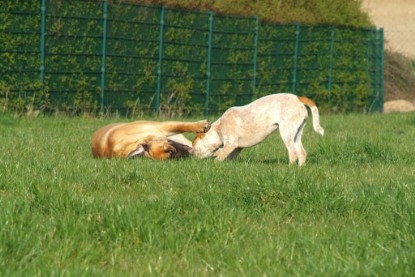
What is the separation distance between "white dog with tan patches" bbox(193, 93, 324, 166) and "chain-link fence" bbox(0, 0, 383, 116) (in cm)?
759

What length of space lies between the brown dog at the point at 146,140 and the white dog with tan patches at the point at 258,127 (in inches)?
6.1

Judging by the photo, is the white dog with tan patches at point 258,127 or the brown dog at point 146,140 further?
the brown dog at point 146,140

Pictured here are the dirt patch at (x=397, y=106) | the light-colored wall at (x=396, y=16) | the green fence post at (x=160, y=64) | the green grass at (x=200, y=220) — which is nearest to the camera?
the green grass at (x=200, y=220)

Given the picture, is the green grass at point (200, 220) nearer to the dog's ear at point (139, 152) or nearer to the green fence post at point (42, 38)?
the dog's ear at point (139, 152)

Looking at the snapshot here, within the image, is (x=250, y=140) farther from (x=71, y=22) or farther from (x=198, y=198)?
(x=71, y=22)

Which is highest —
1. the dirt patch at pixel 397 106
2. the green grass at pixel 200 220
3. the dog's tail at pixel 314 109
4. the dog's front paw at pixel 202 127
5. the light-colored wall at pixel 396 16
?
the light-colored wall at pixel 396 16

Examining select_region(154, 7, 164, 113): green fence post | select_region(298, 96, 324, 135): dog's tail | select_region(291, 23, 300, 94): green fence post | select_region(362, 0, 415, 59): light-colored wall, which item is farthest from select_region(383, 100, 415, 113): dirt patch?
select_region(298, 96, 324, 135): dog's tail

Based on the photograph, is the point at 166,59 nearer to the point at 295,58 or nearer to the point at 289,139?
the point at 295,58

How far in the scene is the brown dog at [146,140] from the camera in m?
10.7

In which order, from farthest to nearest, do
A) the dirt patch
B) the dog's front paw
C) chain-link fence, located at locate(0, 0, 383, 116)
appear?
the dirt patch, chain-link fence, located at locate(0, 0, 383, 116), the dog's front paw

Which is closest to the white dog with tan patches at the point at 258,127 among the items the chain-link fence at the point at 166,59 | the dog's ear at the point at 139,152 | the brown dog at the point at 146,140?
the brown dog at the point at 146,140

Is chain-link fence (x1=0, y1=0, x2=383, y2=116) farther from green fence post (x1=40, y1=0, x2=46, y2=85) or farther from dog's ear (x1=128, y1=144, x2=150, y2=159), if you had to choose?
dog's ear (x1=128, y1=144, x2=150, y2=159)

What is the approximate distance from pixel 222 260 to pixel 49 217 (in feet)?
4.22

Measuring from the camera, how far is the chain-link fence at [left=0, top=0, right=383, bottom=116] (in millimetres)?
18062
